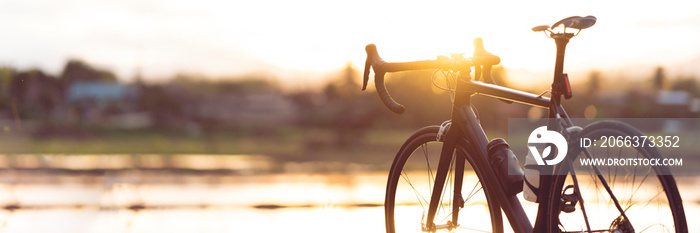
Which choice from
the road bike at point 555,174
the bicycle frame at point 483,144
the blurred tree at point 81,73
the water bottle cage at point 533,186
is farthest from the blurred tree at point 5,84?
the water bottle cage at point 533,186

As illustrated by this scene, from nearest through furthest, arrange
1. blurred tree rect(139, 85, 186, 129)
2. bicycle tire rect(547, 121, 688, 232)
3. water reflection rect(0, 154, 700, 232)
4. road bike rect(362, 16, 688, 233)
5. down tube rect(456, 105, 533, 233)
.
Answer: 1. bicycle tire rect(547, 121, 688, 232)
2. road bike rect(362, 16, 688, 233)
3. down tube rect(456, 105, 533, 233)
4. water reflection rect(0, 154, 700, 232)
5. blurred tree rect(139, 85, 186, 129)

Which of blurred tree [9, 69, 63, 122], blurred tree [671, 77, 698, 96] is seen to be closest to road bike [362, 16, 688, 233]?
blurred tree [9, 69, 63, 122]

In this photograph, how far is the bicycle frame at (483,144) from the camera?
267cm

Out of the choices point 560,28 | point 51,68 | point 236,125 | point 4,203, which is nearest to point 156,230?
point 4,203

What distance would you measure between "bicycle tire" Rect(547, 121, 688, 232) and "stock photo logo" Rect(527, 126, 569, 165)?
47 mm

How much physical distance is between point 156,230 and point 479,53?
276 cm

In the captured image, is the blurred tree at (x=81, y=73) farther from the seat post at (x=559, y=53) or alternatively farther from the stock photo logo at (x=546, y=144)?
the seat post at (x=559, y=53)

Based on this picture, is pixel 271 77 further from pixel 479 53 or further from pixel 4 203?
pixel 479 53

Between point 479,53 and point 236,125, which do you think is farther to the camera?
point 236,125

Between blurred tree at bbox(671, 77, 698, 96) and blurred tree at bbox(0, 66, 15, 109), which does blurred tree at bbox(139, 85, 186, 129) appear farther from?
blurred tree at bbox(671, 77, 698, 96)

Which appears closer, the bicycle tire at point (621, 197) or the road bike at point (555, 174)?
the bicycle tire at point (621, 197)

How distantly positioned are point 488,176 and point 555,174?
1.46 feet

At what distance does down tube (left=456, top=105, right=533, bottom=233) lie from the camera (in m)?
2.88

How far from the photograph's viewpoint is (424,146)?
3.59m
